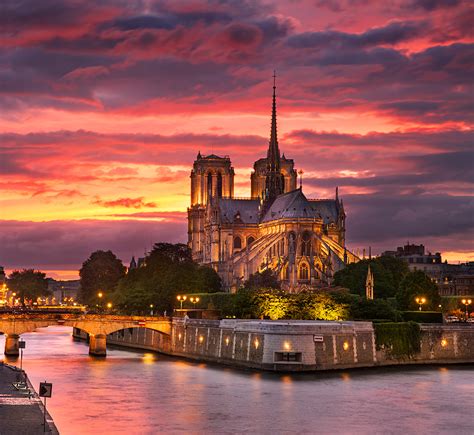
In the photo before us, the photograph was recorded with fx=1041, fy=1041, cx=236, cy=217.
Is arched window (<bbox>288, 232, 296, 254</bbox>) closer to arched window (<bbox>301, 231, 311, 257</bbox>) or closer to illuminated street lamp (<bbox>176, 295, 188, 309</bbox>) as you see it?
arched window (<bbox>301, 231, 311, 257</bbox>)

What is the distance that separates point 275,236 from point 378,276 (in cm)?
3994

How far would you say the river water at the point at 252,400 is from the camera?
180ft

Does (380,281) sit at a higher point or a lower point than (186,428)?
higher

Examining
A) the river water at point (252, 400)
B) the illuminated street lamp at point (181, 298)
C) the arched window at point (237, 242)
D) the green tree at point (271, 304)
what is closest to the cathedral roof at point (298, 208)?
the arched window at point (237, 242)

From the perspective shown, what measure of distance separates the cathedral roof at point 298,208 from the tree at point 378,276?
95.6 ft

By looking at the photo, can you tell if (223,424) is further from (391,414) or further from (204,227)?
(204,227)

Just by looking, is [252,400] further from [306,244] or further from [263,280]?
[306,244]

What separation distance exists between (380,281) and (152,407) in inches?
2850

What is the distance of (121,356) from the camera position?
9875 cm

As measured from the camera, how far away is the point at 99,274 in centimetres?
18262

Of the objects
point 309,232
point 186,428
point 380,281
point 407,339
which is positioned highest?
point 309,232

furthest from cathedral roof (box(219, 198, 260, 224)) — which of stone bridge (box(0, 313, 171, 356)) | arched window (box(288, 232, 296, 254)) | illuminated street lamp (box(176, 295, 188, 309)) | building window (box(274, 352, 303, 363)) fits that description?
building window (box(274, 352, 303, 363))

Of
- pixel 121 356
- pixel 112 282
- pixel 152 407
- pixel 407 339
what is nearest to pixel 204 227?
pixel 112 282

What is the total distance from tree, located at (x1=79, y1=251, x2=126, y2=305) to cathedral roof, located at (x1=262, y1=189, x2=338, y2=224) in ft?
92.2
